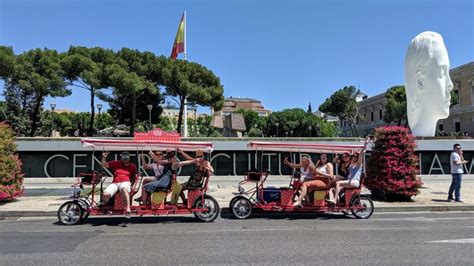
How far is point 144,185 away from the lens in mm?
10445

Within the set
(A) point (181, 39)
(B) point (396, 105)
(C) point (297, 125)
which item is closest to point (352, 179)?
(A) point (181, 39)

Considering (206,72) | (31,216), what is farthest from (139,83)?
(31,216)

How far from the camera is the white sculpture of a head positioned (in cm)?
2595

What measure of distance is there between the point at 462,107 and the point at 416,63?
40714 mm

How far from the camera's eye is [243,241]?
8078 millimetres

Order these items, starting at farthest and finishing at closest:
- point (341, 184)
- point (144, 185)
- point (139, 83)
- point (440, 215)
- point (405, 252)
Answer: point (139, 83)
point (440, 215)
point (341, 184)
point (144, 185)
point (405, 252)

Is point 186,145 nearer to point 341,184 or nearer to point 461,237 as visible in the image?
point 341,184

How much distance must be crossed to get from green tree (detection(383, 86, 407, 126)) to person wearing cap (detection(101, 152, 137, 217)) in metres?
61.2

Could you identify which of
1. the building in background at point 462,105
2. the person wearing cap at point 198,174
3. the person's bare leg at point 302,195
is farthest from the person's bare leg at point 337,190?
the building in background at point 462,105

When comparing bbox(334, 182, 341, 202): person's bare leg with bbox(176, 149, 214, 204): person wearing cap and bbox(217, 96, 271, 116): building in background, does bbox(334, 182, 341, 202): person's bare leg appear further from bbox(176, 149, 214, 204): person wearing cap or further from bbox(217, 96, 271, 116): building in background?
bbox(217, 96, 271, 116): building in background

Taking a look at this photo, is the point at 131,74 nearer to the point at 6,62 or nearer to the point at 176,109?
the point at 6,62

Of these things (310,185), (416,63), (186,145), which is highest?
(416,63)

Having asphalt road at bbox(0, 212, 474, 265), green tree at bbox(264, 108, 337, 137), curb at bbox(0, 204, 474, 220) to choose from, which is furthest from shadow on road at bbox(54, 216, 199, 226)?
green tree at bbox(264, 108, 337, 137)

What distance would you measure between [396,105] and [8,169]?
202 ft
